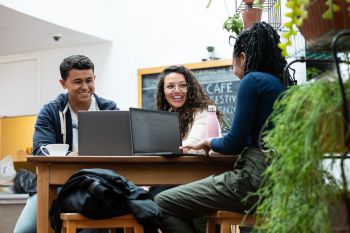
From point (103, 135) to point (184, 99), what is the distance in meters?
0.88

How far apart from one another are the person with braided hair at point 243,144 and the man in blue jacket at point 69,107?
943mm

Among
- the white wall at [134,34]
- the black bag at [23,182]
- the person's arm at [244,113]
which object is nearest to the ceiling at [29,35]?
the white wall at [134,34]

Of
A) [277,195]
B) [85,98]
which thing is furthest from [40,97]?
[277,195]

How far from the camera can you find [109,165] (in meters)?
2.43

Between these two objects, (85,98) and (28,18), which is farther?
(28,18)

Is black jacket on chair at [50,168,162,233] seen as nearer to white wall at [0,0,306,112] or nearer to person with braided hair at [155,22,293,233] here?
person with braided hair at [155,22,293,233]

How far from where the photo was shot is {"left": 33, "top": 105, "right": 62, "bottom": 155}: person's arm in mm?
3059

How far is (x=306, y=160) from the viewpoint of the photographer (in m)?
1.37

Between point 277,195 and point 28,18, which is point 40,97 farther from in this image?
point 277,195

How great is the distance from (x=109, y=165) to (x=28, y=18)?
355 centimetres

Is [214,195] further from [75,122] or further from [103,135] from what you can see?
[75,122]

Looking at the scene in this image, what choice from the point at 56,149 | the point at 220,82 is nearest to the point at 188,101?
the point at 56,149

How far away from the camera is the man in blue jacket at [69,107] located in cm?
312

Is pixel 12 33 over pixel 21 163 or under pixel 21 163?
over
